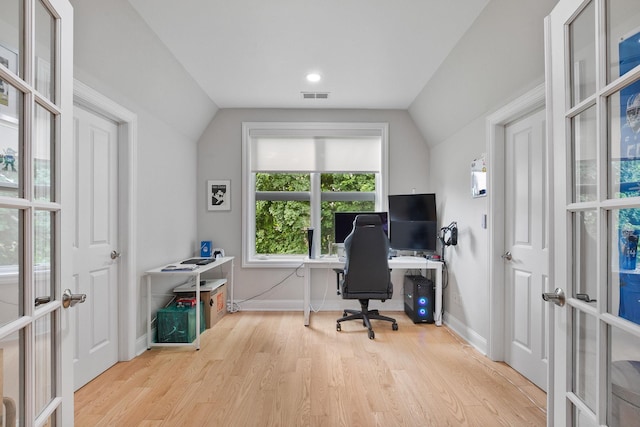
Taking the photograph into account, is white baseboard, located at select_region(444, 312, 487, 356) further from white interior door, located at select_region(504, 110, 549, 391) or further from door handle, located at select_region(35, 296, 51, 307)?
door handle, located at select_region(35, 296, 51, 307)

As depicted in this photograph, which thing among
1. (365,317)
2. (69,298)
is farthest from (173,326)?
(69,298)

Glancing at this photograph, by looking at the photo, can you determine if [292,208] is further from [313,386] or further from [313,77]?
[313,386]

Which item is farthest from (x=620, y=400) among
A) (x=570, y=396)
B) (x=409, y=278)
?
(x=409, y=278)

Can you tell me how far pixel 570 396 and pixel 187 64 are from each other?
3469 mm

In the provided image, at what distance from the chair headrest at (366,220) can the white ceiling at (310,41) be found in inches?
56.5

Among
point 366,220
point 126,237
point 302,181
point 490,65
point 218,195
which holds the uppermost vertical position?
point 490,65

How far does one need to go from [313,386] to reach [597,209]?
204cm

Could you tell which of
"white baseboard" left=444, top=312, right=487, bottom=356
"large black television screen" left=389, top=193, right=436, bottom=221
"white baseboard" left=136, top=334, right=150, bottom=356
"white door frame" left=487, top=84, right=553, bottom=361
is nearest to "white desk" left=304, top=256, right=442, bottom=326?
"white baseboard" left=444, top=312, right=487, bottom=356

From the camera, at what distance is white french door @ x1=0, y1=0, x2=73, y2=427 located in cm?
83

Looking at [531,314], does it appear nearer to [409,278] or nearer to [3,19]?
[409,278]

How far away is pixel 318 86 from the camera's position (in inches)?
136

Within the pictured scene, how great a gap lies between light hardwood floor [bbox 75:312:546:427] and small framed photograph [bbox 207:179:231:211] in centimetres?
162

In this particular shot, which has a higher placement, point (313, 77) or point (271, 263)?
point (313, 77)

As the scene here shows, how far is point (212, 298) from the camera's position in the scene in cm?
356
